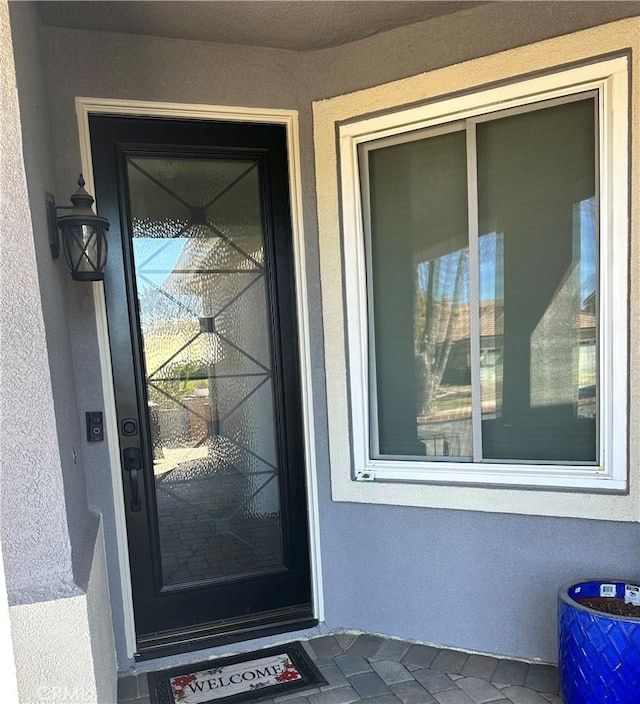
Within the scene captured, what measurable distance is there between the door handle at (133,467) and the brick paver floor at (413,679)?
79cm

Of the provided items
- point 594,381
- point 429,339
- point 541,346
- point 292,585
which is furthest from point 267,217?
point 292,585

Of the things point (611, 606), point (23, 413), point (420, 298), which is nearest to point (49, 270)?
point (23, 413)

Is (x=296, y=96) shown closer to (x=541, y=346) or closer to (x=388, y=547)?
(x=541, y=346)

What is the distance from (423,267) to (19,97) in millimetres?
1636

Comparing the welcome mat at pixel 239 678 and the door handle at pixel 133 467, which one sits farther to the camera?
the door handle at pixel 133 467

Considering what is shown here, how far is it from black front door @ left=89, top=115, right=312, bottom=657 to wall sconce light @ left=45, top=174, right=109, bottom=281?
39 centimetres

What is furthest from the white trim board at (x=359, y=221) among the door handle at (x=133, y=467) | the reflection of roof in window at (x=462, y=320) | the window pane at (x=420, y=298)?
the door handle at (x=133, y=467)

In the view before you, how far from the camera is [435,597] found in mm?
2352

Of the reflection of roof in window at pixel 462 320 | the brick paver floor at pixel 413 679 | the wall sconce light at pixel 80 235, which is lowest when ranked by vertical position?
the brick paver floor at pixel 413 679

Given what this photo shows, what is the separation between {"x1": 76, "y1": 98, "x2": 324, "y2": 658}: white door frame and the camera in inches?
85.1

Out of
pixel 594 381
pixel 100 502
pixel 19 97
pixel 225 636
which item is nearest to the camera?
pixel 19 97

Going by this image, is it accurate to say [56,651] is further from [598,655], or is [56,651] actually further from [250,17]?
[250,17]

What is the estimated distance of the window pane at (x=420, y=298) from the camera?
225 cm

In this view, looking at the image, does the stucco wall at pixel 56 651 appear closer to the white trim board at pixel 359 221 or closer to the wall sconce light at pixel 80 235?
the wall sconce light at pixel 80 235
